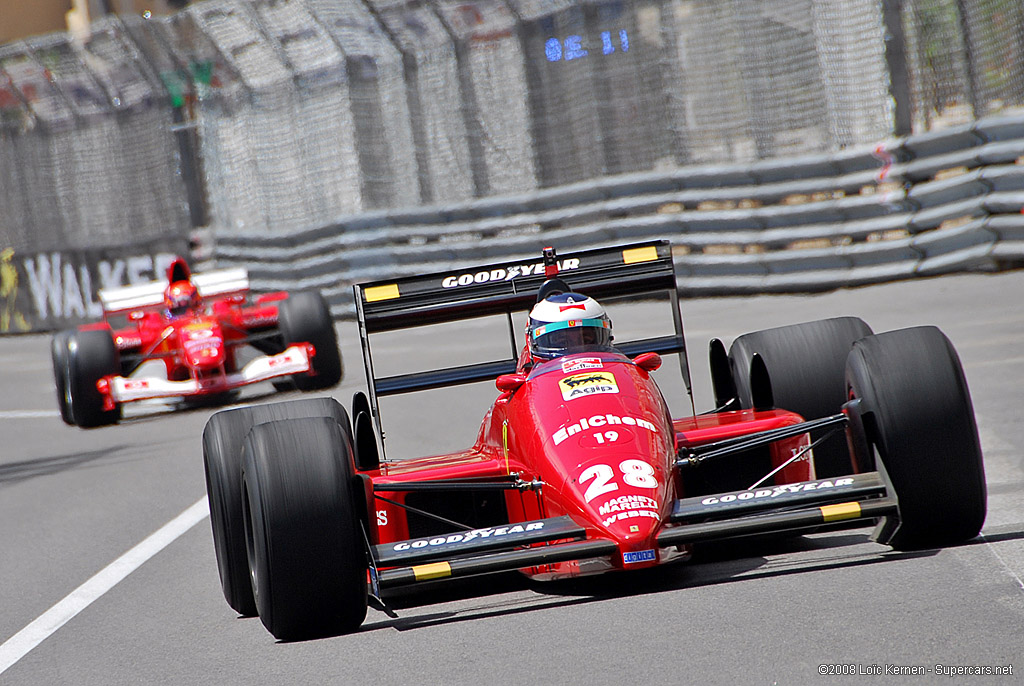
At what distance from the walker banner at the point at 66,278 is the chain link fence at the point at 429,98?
0.32 m

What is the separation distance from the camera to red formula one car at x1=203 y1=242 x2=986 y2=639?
4.96 meters

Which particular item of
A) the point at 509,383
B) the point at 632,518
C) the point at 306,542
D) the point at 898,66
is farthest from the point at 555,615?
the point at 898,66

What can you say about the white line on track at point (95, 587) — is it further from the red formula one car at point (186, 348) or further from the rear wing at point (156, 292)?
the rear wing at point (156, 292)

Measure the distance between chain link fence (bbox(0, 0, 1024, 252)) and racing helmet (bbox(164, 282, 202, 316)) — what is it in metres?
5.55

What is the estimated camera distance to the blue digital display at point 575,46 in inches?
669

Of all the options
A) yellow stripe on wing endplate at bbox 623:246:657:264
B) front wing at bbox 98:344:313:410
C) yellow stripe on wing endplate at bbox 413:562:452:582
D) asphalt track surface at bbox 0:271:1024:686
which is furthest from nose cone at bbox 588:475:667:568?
front wing at bbox 98:344:313:410

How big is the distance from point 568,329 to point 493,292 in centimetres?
102

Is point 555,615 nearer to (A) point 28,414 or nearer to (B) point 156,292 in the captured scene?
(B) point 156,292

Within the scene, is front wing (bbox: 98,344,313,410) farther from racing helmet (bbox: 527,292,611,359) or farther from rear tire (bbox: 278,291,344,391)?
racing helmet (bbox: 527,292,611,359)

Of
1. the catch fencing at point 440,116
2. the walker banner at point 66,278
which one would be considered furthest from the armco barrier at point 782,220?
the walker banner at point 66,278

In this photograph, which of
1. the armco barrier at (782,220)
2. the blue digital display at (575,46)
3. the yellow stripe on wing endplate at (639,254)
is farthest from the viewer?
the blue digital display at (575,46)

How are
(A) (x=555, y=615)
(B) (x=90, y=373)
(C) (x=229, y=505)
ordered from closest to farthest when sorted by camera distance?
(A) (x=555, y=615) → (C) (x=229, y=505) → (B) (x=90, y=373)

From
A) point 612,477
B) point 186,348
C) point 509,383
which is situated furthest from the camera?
point 186,348

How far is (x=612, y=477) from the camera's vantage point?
17.0ft
